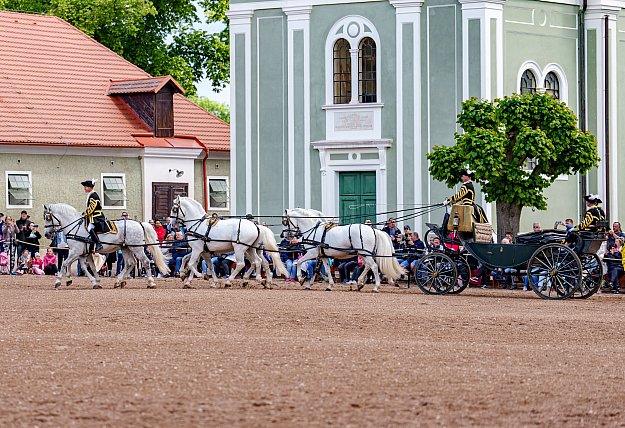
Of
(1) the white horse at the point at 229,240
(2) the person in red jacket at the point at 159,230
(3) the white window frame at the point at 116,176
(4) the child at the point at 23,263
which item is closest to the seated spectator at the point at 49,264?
(4) the child at the point at 23,263

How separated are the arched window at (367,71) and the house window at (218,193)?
12946mm

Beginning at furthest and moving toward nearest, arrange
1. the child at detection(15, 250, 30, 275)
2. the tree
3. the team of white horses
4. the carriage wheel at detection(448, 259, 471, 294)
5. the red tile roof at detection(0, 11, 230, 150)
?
the red tile roof at detection(0, 11, 230, 150) < the child at detection(15, 250, 30, 275) < the tree < the team of white horses < the carriage wheel at detection(448, 259, 471, 294)

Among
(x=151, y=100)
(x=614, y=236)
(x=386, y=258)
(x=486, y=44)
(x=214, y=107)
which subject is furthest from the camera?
(x=214, y=107)

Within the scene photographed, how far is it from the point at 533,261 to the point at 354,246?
13.9 feet

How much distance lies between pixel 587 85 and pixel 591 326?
17.2m

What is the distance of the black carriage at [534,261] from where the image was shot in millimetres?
23016

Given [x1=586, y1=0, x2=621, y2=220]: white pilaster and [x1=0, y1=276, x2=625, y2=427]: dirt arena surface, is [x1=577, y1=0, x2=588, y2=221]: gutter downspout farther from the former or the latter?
[x1=0, y1=276, x2=625, y2=427]: dirt arena surface

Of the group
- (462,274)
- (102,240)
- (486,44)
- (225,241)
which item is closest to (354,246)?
(225,241)

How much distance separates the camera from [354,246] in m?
26.5

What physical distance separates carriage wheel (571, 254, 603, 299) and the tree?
4575 millimetres

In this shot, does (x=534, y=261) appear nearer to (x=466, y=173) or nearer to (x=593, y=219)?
(x=593, y=219)

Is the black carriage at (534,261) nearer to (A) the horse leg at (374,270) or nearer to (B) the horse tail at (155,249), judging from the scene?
(A) the horse leg at (374,270)

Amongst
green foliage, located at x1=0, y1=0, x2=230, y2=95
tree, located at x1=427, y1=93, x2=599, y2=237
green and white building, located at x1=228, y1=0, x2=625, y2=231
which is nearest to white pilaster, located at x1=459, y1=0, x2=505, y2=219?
green and white building, located at x1=228, y1=0, x2=625, y2=231

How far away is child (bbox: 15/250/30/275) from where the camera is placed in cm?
3431
